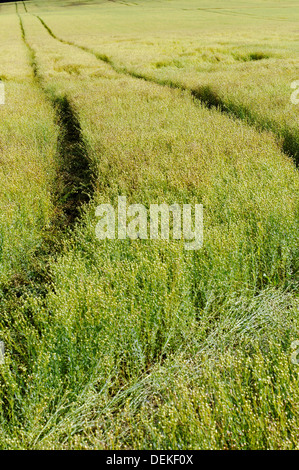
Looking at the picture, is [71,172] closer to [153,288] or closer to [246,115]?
[246,115]

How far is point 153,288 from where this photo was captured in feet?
7.96

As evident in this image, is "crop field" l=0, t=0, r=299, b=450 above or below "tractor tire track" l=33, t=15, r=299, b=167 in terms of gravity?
below

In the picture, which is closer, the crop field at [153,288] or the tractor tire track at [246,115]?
the crop field at [153,288]

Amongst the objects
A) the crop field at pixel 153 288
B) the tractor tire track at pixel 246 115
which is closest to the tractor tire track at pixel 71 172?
the crop field at pixel 153 288

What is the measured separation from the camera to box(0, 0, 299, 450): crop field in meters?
1.68

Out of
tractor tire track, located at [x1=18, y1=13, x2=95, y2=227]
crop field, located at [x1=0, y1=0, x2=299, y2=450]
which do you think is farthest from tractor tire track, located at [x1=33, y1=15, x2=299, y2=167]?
tractor tire track, located at [x1=18, y1=13, x2=95, y2=227]

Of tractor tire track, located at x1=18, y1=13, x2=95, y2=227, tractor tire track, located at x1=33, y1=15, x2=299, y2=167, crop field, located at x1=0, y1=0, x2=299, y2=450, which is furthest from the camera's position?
tractor tire track, located at x1=33, y1=15, x2=299, y2=167

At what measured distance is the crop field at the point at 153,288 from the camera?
168 centimetres

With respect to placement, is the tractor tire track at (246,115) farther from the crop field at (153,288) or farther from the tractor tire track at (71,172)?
the tractor tire track at (71,172)

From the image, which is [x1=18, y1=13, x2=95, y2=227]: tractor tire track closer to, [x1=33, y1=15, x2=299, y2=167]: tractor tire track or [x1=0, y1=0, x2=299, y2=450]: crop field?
[x1=0, y1=0, x2=299, y2=450]: crop field

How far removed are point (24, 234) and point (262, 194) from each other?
87.4 inches
